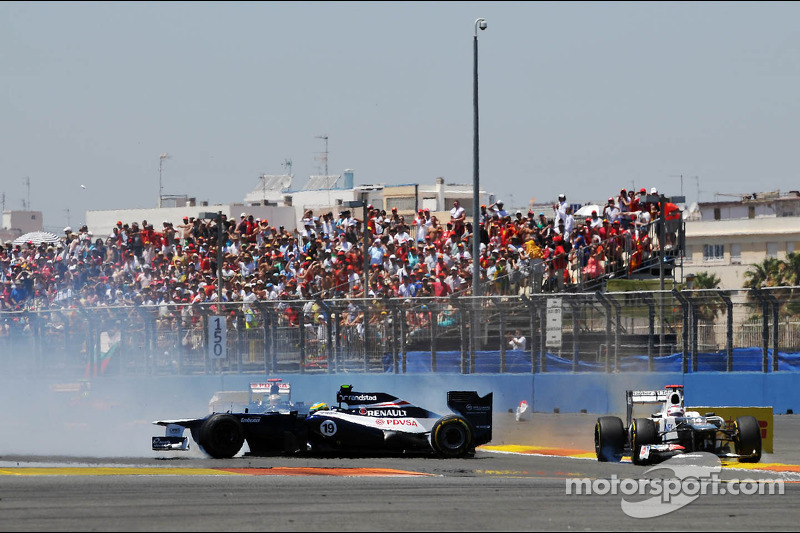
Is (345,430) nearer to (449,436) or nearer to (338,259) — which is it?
(449,436)

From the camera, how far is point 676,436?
564 inches

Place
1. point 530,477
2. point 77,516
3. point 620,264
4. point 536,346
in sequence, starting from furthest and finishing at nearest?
point 620,264 < point 536,346 < point 530,477 < point 77,516

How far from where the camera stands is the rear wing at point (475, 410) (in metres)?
15.5

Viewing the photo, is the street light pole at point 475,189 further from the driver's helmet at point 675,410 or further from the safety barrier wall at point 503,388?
the driver's helmet at point 675,410

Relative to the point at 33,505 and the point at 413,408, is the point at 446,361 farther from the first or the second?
the point at 33,505

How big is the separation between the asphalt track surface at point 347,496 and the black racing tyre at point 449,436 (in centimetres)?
19

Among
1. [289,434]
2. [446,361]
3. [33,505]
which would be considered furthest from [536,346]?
[33,505]

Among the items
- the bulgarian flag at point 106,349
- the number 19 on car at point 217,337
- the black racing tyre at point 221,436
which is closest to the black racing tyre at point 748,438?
the black racing tyre at point 221,436

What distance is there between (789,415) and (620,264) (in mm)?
6024

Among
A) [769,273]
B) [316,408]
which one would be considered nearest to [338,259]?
[316,408]

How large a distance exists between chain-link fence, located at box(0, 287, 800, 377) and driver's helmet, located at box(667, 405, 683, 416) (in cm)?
455

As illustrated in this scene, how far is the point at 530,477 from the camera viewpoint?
13.1 metres

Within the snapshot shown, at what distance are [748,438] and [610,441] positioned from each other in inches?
62.9

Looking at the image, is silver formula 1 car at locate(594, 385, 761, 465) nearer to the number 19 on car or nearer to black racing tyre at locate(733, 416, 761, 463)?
black racing tyre at locate(733, 416, 761, 463)
